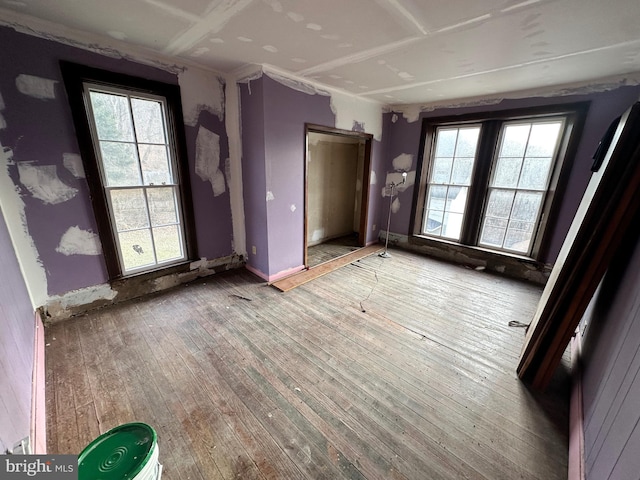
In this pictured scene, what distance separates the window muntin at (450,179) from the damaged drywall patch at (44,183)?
15.6ft

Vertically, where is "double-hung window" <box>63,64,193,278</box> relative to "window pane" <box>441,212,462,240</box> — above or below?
above

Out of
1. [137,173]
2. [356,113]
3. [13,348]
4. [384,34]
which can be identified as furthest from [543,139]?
[13,348]

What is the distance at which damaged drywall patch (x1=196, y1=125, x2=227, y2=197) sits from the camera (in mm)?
3016

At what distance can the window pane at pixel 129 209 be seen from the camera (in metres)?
2.57

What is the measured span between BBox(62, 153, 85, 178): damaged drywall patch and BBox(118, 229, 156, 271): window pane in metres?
0.66

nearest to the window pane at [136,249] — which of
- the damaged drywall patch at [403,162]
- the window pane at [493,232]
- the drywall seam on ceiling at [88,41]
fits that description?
the drywall seam on ceiling at [88,41]

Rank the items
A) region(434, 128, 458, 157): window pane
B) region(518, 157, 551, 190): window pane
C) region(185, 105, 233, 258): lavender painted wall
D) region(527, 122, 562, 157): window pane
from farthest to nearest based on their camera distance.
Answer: region(434, 128, 458, 157): window pane
region(518, 157, 551, 190): window pane
region(527, 122, 562, 157): window pane
region(185, 105, 233, 258): lavender painted wall

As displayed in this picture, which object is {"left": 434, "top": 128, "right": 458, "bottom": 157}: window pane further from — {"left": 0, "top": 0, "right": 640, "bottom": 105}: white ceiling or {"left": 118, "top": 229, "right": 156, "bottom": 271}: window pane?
{"left": 118, "top": 229, "right": 156, "bottom": 271}: window pane

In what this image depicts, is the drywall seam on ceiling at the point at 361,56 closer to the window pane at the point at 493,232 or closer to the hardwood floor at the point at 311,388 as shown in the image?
the hardwood floor at the point at 311,388

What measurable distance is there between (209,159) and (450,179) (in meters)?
3.69

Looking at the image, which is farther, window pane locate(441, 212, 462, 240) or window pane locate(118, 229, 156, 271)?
window pane locate(441, 212, 462, 240)

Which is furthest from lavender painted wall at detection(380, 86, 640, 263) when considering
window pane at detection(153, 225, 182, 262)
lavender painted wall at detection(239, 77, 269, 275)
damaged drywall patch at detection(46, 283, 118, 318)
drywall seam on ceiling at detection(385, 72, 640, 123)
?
damaged drywall patch at detection(46, 283, 118, 318)

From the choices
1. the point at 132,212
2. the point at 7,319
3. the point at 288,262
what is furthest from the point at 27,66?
the point at 288,262

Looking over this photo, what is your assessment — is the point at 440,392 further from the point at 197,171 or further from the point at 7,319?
the point at 197,171
